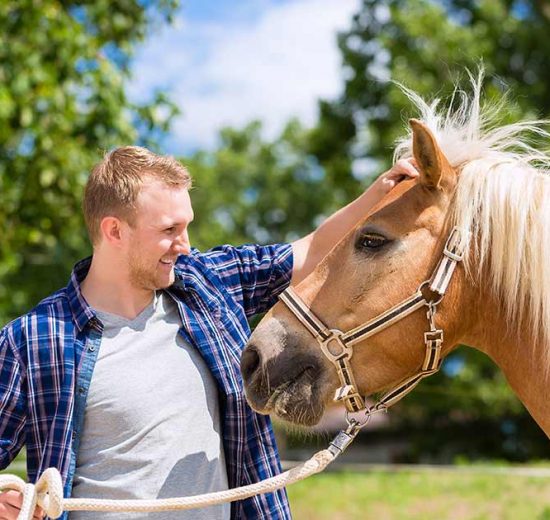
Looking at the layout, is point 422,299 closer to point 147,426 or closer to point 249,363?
point 249,363

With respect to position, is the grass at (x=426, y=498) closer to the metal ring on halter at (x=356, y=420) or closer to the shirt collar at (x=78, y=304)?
the metal ring on halter at (x=356, y=420)

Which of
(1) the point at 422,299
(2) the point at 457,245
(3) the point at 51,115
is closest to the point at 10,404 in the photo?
(1) the point at 422,299

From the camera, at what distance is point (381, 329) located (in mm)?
2305

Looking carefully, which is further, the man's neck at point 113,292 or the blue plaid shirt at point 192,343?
the man's neck at point 113,292

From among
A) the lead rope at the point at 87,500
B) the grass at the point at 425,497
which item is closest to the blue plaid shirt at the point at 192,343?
the lead rope at the point at 87,500

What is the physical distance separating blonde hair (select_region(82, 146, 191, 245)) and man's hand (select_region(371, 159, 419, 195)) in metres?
0.65

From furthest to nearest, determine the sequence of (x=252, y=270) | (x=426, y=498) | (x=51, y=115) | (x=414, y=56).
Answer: (x=414, y=56), (x=426, y=498), (x=51, y=115), (x=252, y=270)

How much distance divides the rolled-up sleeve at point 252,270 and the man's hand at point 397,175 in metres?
0.39

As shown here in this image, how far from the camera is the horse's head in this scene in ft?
7.57

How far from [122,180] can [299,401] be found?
0.84 m

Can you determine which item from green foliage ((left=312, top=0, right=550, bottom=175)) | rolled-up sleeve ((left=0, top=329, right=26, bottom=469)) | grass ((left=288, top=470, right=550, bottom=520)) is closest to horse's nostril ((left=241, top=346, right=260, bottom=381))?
rolled-up sleeve ((left=0, top=329, right=26, bottom=469))

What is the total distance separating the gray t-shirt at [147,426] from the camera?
87.7 inches

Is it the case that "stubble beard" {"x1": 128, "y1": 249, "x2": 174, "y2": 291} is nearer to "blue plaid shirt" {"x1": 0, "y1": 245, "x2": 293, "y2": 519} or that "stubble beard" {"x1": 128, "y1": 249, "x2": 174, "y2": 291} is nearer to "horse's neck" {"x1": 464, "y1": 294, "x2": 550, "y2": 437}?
"blue plaid shirt" {"x1": 0, "y1": 245, "x2": 293, "y2": 519}

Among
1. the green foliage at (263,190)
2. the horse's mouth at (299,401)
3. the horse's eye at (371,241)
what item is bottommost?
the horse's mouth at (299,401)
